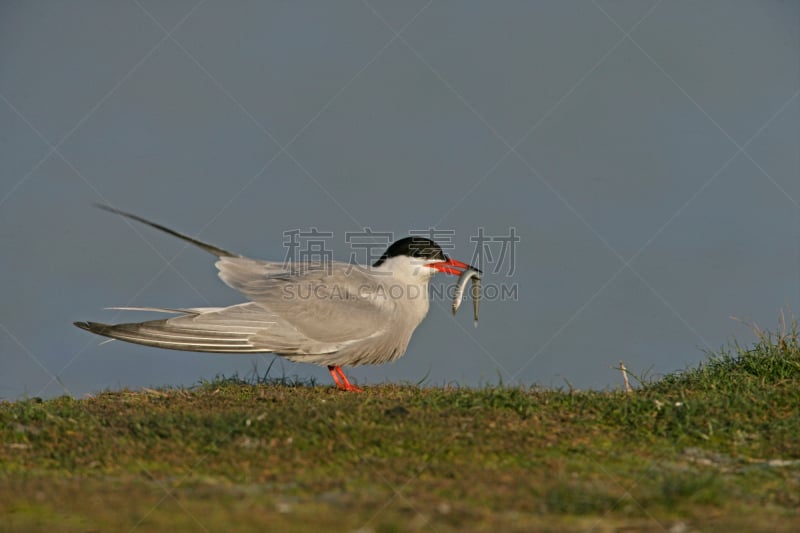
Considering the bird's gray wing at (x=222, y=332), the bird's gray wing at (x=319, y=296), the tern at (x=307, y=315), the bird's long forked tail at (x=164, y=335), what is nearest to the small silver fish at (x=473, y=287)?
the tern at (x=307, y=315)

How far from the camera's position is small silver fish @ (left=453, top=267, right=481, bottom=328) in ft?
25.0

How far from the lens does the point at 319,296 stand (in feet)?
24.5

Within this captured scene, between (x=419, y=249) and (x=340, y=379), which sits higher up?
(x=419, y=249)

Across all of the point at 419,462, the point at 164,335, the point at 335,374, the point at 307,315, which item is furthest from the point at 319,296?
the point at 419,462

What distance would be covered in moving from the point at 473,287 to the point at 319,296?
137 cm

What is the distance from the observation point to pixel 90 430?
17.3 feet

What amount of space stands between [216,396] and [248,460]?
231 cm

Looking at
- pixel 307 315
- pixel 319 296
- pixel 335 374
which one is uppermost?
pixel 319 296

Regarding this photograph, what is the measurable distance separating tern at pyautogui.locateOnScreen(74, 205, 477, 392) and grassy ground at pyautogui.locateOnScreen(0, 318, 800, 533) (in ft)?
2.00

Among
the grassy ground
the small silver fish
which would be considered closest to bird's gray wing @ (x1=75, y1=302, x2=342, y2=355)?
the grassy ground

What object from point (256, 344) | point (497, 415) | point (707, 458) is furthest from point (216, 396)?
point (707, 458)

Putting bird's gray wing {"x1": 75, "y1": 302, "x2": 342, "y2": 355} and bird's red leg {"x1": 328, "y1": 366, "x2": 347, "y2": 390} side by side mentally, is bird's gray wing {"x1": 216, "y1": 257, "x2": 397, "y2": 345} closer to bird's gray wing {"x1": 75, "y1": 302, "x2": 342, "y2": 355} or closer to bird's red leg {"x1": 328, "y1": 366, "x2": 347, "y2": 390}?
bird's gray wing {"x1": 75, "y1": 302, "x2": 342, "y2": 355}

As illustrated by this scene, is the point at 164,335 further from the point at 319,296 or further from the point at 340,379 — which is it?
the point at 340,379

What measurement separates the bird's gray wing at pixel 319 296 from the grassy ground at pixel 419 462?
92 centimetres
